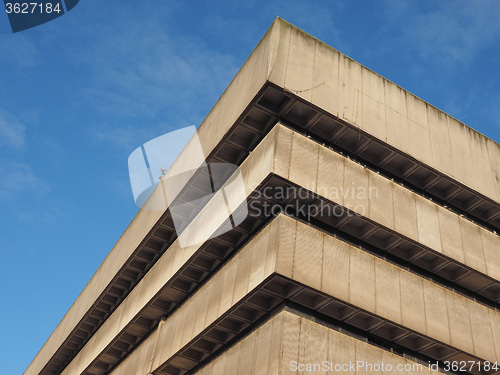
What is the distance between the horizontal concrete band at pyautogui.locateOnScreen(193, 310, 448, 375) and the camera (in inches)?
728

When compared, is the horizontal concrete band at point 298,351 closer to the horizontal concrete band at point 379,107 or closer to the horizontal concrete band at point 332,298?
the horizontal concrete band at point 332,298

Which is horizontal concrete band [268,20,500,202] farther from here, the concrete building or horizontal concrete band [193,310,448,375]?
horizontal concrete band [193,310,448,375]

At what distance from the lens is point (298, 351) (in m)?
18.7

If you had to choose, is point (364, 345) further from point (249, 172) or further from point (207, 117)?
point (207, 117)

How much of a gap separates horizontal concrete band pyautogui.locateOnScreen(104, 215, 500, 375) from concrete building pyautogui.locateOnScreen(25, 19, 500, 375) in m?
0.06

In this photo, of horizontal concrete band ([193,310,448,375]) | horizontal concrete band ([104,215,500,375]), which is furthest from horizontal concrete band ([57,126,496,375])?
horizontal concrete band ([193,310,448,375])

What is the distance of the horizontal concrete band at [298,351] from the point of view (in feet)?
60.7

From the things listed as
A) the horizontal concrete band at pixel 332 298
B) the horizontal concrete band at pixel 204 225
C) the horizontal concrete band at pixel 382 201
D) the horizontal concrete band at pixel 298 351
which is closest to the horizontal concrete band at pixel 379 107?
the horizontal concrete band at pixel 382 201

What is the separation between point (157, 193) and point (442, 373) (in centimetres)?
1801

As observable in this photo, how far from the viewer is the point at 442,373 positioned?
886 inches

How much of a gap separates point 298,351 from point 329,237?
514 cm

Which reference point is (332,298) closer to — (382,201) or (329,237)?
(329,237)

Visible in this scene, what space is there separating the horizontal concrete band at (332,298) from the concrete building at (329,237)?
63mm

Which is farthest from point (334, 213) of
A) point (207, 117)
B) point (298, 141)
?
point (207, 117)
